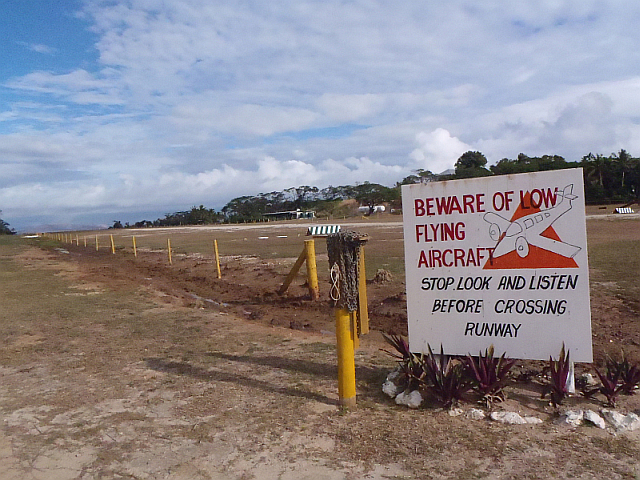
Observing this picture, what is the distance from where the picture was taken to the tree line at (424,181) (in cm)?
→ 6475

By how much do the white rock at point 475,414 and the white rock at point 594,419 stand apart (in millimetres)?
810

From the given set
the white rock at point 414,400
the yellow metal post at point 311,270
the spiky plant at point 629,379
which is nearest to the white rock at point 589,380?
the spiky plant at point 629,379

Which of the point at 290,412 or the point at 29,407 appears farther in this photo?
the point at 29,407

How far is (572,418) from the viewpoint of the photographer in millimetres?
4566

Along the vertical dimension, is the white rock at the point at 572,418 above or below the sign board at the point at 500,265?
below

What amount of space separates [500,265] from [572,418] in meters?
1.44

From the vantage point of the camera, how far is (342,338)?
515 cm

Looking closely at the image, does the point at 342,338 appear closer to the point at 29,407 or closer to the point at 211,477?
the point at 211,477

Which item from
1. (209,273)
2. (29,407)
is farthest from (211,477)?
(209,273)

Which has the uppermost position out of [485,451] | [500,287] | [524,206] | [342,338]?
[524,206]

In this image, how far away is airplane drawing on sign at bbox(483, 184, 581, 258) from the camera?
496 cm

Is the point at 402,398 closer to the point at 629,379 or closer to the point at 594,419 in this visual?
the point at 594,419

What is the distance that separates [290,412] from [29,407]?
272cm

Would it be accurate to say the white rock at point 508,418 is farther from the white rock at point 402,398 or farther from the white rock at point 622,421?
the white rock at point 402,398
